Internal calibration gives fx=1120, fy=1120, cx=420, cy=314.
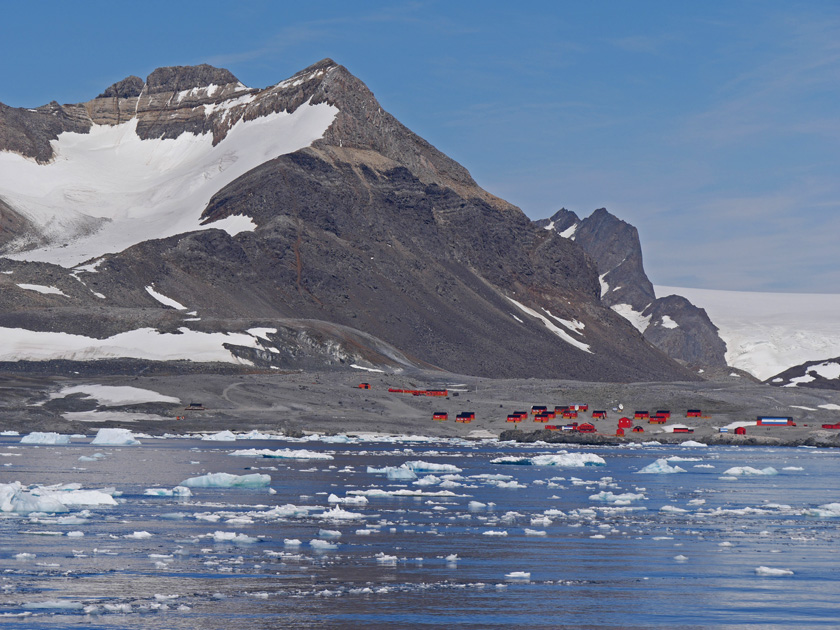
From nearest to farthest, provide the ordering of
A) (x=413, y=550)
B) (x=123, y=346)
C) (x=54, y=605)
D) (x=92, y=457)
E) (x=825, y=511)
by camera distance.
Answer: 1. (x=54, y=605)
2. (x=413, y=550)
3. (x=825, y=511)
4. (x=92, y=457)
5. (x=123, y=346)

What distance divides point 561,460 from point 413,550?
33755mm

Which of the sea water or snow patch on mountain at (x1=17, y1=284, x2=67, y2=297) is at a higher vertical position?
snow patch on mountain at (x1=17, y1=284, x2=67, y2=297)

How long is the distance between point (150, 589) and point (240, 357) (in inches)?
4127

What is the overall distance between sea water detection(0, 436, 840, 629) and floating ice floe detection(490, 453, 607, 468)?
5.34 metres

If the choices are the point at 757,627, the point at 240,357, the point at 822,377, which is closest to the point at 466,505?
the point at 757,627

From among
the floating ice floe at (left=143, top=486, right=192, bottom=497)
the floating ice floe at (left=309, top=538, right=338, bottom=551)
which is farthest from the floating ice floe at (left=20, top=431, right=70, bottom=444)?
the floating ice floe at (left=309, top=538, right=338, bottom=551)

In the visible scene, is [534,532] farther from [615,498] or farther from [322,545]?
[615,498]

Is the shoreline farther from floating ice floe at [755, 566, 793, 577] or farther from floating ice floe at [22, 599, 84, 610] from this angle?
floating ice floe at [22, 599, 84, 610]

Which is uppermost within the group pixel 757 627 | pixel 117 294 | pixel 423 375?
pixel 117 294

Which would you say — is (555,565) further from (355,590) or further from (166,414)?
(166,414)

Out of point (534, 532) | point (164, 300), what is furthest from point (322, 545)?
point (164, 300)

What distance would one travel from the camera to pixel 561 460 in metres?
63.8

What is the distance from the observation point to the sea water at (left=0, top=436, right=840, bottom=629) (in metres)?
23.2

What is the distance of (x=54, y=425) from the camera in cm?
8819
